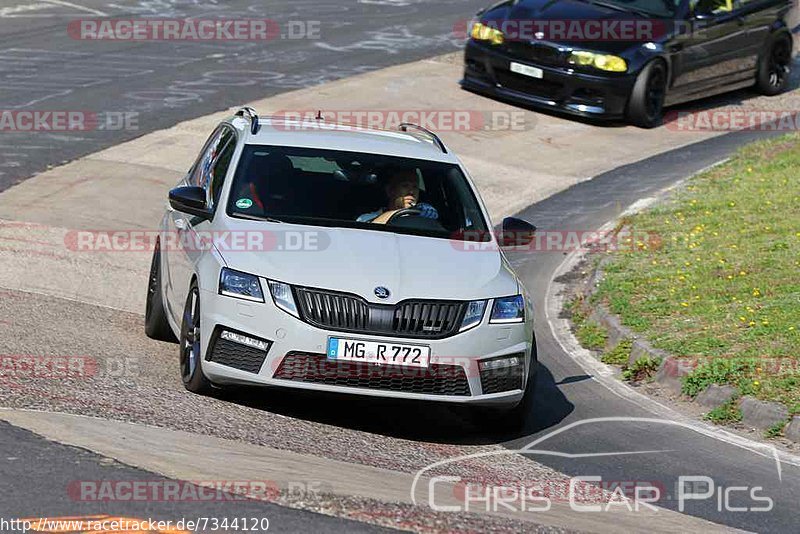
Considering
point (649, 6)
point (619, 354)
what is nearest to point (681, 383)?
point (619, 354)

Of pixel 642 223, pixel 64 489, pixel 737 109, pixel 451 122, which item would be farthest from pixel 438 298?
pixel 737 109

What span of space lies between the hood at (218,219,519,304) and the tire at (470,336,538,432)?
555 millimetres

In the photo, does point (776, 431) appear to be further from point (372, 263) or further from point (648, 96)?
point (648, 96)

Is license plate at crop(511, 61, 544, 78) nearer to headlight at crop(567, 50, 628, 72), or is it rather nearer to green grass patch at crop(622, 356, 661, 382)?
headlight at crop(567, 50, 628, 72)

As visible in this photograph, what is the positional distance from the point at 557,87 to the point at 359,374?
11.5 meters

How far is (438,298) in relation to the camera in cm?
794

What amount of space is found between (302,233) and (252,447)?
1.73 meters

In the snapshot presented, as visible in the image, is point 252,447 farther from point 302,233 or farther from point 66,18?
point 66,18

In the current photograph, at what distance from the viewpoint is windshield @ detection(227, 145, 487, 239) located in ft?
29.1

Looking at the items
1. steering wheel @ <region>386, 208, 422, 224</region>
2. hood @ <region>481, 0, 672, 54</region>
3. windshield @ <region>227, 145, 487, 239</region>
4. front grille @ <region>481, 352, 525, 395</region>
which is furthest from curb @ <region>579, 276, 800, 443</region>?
hood @ <region>481, 0, 672, 54</region>

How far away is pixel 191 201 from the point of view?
8.88 meters

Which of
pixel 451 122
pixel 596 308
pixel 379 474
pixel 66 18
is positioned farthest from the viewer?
pixel 66 18

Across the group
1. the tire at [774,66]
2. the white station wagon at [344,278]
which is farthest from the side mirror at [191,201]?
the tire at [774,66]

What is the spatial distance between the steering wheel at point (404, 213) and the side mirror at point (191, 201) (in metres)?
1.12
